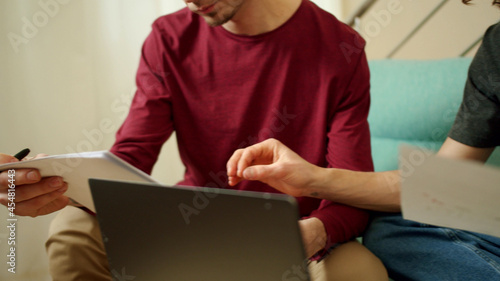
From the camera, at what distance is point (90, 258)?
71 centimetres

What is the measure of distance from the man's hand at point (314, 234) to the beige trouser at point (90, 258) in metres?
0.03

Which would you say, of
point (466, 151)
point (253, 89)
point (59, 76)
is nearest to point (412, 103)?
point (466, 151)

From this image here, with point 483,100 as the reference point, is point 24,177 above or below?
below

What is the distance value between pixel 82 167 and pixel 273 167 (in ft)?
0.95

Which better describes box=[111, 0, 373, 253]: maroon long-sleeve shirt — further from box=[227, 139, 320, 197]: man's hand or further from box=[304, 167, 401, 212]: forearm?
box=[227, 139, 320, 197]: man's hand

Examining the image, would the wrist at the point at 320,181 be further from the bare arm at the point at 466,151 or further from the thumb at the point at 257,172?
the bare arm at the point at 466,151

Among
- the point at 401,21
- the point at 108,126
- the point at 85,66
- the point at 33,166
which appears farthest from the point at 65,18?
the point at 401,21

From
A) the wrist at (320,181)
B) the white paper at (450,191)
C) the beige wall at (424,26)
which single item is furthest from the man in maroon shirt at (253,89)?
the beige wall at (424,26)

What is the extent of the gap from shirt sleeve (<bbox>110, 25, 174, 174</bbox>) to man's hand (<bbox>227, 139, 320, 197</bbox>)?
0.32 m

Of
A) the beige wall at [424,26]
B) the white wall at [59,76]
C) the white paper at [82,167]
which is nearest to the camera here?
the white paper at [82,167]

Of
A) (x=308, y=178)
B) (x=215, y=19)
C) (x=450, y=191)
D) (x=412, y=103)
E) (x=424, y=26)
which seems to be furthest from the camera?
(x=424, y=26)

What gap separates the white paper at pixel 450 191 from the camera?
1.28ft

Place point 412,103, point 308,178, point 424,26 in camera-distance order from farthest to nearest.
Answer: point 424,26 < point 412,103 < point 308,178

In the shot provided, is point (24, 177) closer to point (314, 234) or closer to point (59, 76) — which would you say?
point (314, 234)
